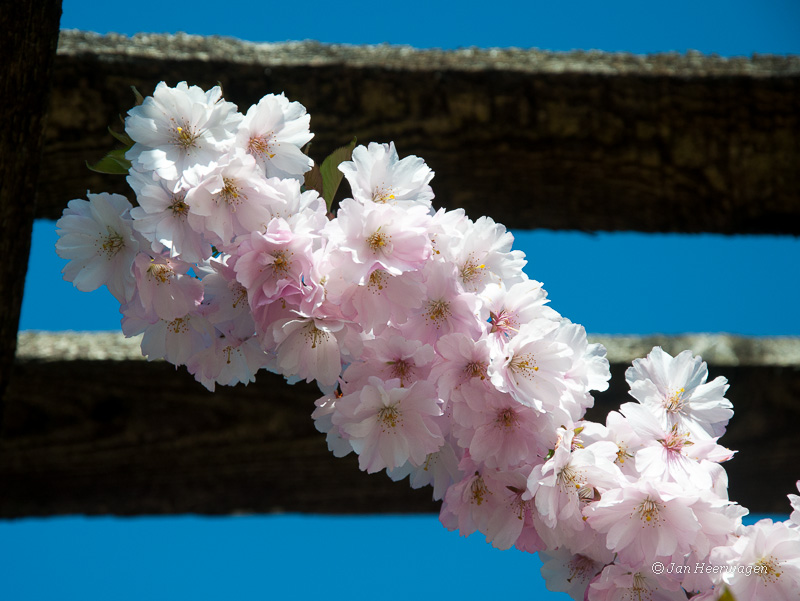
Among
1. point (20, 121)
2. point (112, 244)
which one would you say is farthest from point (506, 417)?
point (20, 121)

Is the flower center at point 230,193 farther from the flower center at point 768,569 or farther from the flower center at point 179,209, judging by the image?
the flower center at point 768,569

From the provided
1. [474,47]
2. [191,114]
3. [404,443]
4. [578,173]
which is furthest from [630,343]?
[191,114]

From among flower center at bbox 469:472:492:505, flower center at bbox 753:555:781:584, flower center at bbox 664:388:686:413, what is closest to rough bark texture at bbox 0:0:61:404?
flower center at bbox 469:472:492:505

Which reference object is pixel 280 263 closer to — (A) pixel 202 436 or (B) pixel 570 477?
(B) pixel 570 477

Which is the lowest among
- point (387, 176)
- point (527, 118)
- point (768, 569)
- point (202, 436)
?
point (768, 569)

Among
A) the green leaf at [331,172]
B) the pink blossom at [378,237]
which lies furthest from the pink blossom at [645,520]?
the green leaf at [331,172]

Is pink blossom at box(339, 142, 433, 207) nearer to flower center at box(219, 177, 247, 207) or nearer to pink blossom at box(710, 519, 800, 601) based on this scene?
flower center at box(219, 177, 247, 207)
